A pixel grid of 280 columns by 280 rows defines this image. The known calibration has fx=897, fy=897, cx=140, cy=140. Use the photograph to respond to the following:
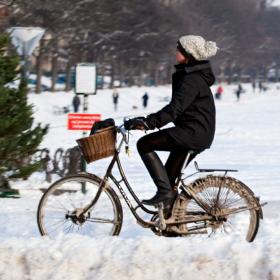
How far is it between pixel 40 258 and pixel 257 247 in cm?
120

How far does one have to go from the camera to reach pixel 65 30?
5719 centimetres

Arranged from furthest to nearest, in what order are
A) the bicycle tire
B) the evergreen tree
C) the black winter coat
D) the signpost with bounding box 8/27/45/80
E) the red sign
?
the signpost with bounding box 8/27/45/80
the red sign
the evergreen tree
the bicycle tire
the black winter coat

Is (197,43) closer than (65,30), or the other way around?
(197,43)

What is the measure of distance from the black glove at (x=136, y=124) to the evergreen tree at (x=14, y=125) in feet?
19.1

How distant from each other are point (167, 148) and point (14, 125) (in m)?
6.31

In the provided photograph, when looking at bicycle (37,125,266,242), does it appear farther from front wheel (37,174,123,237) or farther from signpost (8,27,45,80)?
signpost (8,27,45,80)

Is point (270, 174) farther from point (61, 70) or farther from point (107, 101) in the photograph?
point (61, 70)

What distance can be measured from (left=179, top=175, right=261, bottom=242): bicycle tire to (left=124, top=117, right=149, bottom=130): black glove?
0.60 m

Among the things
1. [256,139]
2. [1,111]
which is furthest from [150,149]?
[256,139]

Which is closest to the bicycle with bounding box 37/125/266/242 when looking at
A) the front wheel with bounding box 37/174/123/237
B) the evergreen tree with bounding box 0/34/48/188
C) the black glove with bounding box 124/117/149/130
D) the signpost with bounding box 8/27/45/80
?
the front wheel with bounding box 37/174/123/237

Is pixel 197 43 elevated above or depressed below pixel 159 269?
above

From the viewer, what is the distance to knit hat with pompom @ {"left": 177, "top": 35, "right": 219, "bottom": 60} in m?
6.31

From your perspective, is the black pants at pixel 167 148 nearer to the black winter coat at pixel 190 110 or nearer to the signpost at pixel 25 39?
the black winter coat at pixel 190 110

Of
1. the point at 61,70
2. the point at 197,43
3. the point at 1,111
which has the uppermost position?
the point at 197,43
